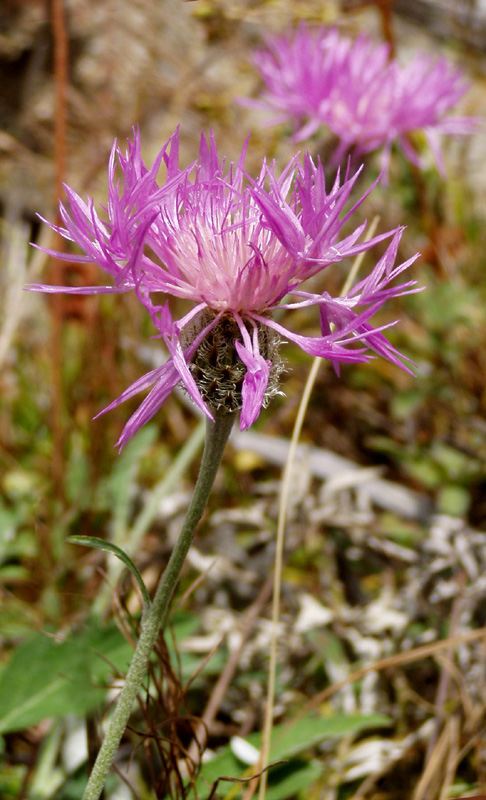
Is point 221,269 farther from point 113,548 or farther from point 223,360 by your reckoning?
point 113,548

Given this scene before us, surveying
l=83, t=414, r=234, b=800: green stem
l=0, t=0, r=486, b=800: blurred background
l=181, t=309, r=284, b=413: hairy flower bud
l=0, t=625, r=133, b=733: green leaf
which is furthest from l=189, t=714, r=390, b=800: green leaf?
l=181, t=309, r=284, b=413: hairy flower bud

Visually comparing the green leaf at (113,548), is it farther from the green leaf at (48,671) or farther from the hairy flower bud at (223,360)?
the green leaf at (48,671)

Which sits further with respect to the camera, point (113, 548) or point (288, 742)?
point (288, 742)

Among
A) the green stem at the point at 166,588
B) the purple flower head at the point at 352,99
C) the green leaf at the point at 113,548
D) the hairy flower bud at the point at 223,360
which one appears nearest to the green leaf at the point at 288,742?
the green stem at the point at 166,588

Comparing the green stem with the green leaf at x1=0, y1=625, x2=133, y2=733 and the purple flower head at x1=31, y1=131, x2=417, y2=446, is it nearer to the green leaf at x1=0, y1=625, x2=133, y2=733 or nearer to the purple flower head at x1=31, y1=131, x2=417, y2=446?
the purple flower head at x1=31, y1=131, x2=417, y2=446

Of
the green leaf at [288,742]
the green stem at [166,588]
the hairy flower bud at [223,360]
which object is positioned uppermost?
the hairy flower bud at [223,360]

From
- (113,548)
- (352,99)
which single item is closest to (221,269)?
(113,548)

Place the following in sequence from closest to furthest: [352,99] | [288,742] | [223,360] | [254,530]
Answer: [223,360] < [288,742] < [352,99] < [254,530]
